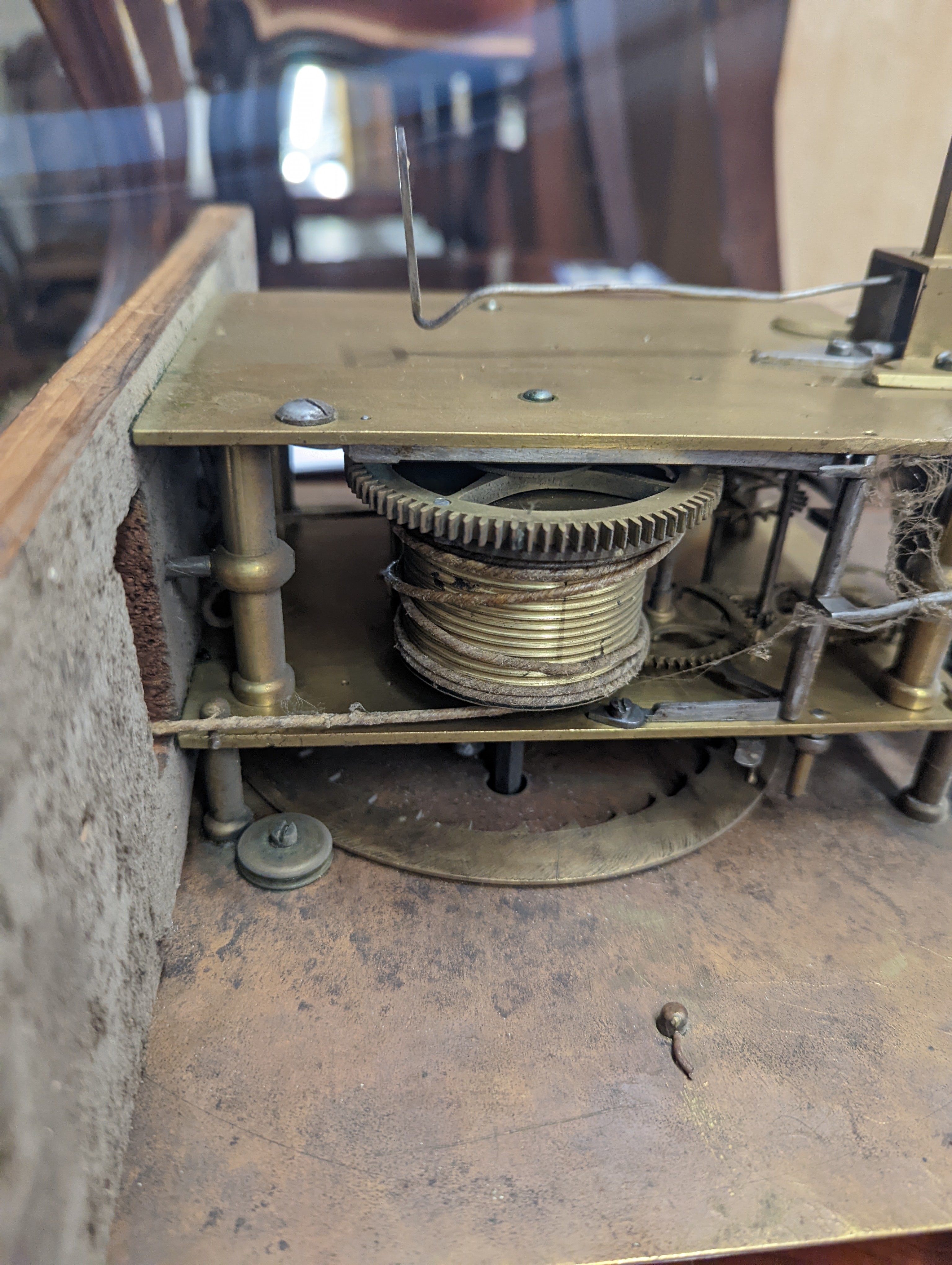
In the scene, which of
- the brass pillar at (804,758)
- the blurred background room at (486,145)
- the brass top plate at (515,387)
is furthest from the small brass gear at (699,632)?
the blurred background room at (486,145)

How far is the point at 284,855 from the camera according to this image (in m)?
1.69

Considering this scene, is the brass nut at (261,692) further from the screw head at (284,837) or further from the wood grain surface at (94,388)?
the wood grain surface at (94,388)

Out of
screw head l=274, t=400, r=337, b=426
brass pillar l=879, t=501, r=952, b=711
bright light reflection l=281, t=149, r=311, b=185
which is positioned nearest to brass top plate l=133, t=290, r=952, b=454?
screw head l=274, t=400, r=337, b=426

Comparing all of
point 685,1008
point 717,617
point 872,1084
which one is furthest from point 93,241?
point 872,1084

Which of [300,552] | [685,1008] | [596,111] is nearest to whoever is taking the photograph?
[685,1008]

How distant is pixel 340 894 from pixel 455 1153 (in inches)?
19.9

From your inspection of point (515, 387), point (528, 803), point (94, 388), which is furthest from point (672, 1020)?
point (94, 388)

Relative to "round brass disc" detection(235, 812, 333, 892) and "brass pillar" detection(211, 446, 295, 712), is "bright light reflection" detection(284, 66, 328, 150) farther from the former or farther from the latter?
"round brass disc" detection(235, 812, 333, 892)

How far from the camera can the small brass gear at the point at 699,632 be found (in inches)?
74.2

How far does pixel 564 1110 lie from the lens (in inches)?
52.9

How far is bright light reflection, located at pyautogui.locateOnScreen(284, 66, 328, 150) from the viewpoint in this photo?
11.1ft

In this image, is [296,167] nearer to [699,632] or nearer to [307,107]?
[307,107]

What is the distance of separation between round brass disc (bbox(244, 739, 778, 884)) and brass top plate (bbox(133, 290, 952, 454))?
754mm

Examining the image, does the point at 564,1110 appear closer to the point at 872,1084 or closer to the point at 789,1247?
the point at 789,1247
